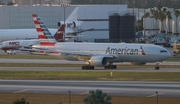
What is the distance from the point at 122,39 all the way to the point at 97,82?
81.5m

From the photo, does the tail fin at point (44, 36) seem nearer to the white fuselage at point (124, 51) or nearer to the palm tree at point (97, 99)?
the white fuselage at point (124, 51)

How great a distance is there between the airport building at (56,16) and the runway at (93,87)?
96.3m

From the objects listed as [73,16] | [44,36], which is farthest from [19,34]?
[44,36]

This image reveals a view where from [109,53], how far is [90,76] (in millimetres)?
13001

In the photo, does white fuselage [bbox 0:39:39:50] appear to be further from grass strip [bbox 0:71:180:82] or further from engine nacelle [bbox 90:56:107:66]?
grass strip [bbox 0:71:180:82]

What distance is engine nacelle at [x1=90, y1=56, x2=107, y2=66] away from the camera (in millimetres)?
64312

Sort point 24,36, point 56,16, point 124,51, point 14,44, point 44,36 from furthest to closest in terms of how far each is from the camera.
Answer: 1. point 56,16
2. point 24,36
3. point 14,44
4. point 44,36
5. point 124,51

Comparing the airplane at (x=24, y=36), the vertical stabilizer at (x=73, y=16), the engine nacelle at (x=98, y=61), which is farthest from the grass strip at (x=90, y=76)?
the vertical stabilizer at (x=73, y=16)

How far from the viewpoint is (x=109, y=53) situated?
66125 millimetres

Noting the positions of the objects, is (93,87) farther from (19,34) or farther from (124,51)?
(19,34)

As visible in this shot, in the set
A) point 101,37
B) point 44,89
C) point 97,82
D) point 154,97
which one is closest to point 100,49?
point 97,82

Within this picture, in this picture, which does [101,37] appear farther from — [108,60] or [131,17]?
[108,60]

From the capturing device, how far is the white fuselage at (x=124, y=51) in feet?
212

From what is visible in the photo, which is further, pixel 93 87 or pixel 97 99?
pixel 93 87
